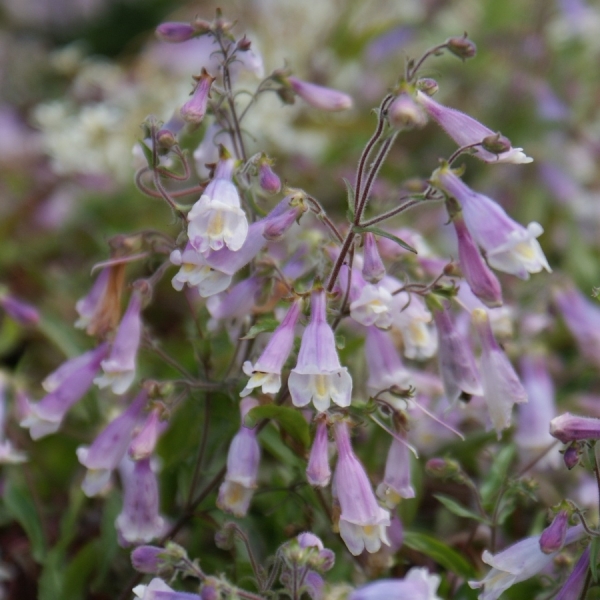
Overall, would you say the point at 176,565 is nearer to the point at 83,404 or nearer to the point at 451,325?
the point at 451,325

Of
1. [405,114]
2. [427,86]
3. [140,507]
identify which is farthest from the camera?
[140,507]

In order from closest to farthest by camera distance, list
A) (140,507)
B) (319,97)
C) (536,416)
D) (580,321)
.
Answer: (140,507) < (319,97) < (536,416) < (580,321)

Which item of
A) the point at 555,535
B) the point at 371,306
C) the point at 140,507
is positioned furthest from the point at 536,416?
the point at 140,507

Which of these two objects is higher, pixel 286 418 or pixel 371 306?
pixel 371 306

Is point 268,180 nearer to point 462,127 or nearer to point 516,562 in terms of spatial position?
point 462,127

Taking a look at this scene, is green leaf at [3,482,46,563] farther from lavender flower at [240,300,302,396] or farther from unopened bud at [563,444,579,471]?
unopened bud at [563,444,579,471]

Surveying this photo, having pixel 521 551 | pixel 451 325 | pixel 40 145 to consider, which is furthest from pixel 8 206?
pixel 521 551

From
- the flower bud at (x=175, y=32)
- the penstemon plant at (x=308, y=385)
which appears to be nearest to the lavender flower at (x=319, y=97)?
the penstemon plant at (x=308, y=385)
